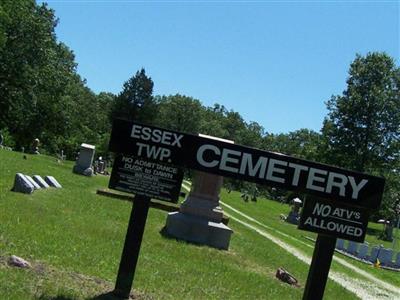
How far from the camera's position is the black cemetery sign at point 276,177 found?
7.98 meters

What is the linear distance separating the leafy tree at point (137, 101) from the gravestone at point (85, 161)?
229ft

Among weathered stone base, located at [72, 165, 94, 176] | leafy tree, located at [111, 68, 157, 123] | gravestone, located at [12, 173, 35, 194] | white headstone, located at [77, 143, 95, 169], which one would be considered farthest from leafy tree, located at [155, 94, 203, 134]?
gravestone, located at [12, 173, 35, 194]

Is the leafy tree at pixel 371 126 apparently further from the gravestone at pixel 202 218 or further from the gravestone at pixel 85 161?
the gravestone at pixel 202 218

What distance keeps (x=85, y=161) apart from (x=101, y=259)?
19.5 metres

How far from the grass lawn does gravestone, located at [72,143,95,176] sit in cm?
1058

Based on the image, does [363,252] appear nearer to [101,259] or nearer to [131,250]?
[101,259]

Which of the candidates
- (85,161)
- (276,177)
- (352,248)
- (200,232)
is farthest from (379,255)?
(276,177)

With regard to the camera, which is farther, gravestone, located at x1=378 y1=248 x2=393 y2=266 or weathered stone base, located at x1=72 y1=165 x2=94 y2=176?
gravestone, located at x1=378 y1=248 x2=393 y2=266

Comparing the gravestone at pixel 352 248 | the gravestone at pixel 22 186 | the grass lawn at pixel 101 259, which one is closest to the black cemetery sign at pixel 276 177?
the grass lawn at pixel 101 259

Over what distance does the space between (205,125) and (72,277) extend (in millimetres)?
109050

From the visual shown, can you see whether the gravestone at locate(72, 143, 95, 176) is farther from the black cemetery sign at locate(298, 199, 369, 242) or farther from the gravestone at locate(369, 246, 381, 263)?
the black cemetery sign at locate(298, 199, 369, 242)

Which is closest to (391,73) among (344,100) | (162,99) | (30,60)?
(344,100)

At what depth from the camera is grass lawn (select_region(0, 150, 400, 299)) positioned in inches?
315

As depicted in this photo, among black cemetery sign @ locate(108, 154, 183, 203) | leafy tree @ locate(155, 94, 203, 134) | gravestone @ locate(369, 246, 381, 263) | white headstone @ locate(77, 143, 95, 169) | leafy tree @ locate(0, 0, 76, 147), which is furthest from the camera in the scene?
leafy tree @ locate(155, 94, 203, 134)
